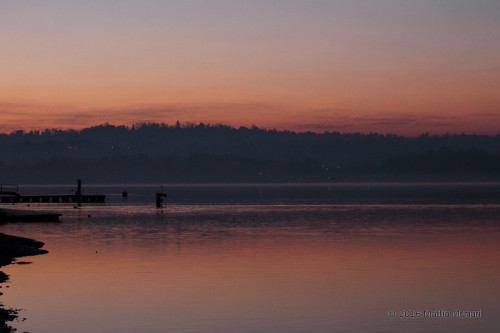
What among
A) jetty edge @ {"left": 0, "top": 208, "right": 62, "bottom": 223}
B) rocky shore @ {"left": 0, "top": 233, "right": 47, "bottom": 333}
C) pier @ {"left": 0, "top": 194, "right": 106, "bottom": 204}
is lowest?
pier @ {"left": 0, "top": 194, "right": 106, "bottom": 204}

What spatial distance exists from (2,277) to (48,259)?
11.0 metres

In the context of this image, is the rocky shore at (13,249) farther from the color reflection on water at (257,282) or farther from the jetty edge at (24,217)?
the jetty edge at (24,217)

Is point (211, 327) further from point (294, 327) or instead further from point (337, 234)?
point (337, 234)

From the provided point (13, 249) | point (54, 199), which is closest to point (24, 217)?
point (13, 249)

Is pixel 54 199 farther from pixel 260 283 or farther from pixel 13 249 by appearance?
pixel 260 283

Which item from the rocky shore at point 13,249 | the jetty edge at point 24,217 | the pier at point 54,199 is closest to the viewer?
the rocky shore at point 13,249

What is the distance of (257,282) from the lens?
41188 mm

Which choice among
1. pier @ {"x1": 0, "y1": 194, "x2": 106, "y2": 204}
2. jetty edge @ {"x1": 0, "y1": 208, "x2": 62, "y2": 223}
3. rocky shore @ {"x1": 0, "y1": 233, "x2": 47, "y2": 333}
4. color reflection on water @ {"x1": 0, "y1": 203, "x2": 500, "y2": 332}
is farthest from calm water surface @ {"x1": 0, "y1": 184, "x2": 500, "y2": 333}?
pier @ {"x1": 0, "y1": 194, "x2": 106, "y2": 204}

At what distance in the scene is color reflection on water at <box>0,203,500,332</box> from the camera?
30594 mm

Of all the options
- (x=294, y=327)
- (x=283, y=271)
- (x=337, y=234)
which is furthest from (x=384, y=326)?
(x=337, y=234)

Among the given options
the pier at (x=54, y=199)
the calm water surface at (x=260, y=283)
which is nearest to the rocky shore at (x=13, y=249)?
the calm water surface at (x=260, y=283)

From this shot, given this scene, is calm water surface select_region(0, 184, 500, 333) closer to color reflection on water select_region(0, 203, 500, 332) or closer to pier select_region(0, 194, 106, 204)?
color reflection on water select_region(0, 203, 500, 332)

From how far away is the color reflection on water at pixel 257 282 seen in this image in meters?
30.6

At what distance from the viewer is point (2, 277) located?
4078 centimetres
